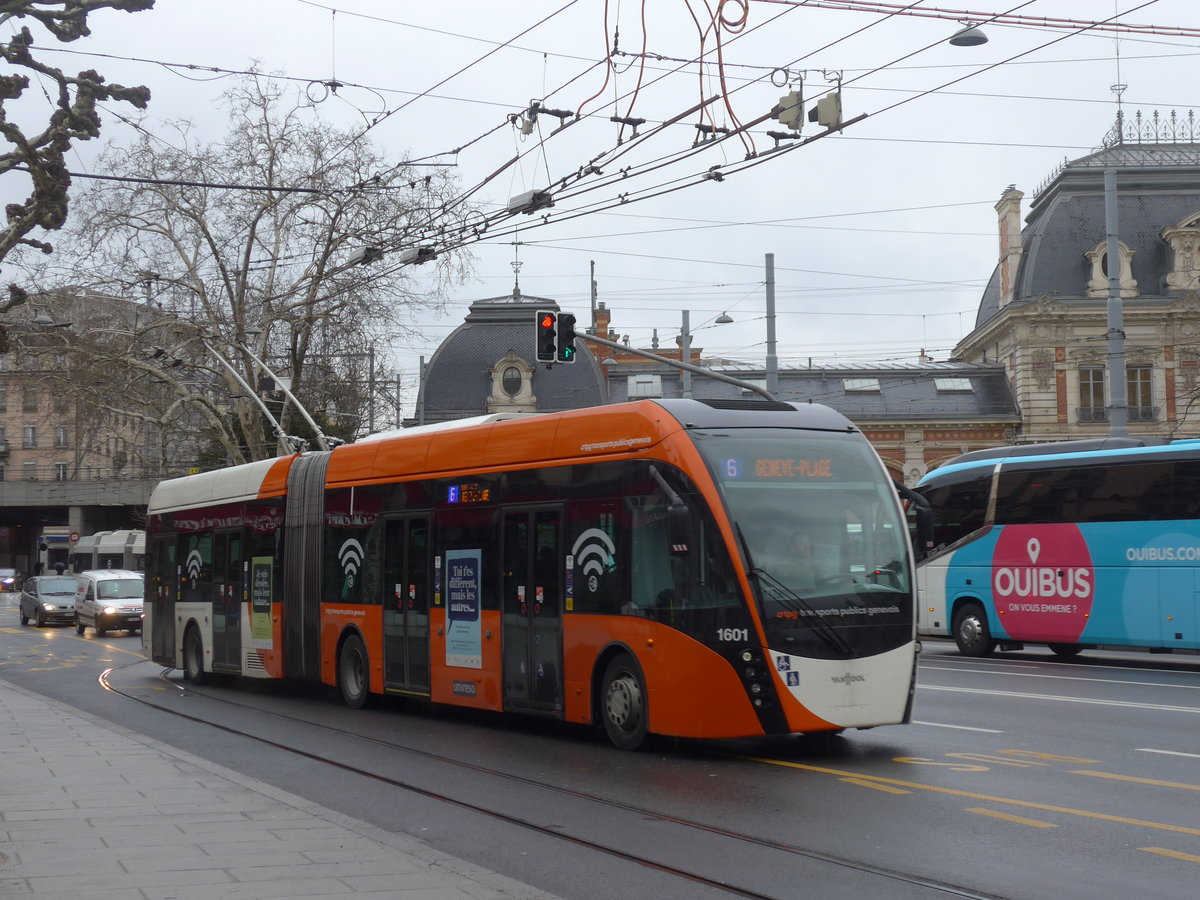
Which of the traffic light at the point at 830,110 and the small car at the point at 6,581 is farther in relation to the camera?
the small car at the point at 6,581

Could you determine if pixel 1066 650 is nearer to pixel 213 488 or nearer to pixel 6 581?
pixel 213 488

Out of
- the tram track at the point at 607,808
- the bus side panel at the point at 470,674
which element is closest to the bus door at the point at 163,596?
the tram track at the point at 607,808

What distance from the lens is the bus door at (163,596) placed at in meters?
23.4

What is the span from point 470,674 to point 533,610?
143 centimetres

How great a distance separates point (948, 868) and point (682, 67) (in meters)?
10.4

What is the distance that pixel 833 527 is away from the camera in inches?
475

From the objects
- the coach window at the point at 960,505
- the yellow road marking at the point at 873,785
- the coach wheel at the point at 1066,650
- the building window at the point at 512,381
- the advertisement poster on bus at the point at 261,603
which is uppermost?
the building window at the point at 512,381

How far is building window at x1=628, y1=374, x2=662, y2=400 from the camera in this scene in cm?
6091

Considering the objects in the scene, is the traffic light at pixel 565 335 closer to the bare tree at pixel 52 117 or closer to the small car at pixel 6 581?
the bare tree at pixel 52 117

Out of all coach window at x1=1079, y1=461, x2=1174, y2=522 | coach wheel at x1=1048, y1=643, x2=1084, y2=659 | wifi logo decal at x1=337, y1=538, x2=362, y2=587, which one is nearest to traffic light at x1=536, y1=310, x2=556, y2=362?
wifi logo decal at x1=337, y1=538, x2=362, y2=587

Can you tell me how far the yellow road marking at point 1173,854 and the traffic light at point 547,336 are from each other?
15.8 metres

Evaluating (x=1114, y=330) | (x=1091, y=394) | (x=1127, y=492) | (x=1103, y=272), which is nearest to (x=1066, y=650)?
(x=1127, y=492)

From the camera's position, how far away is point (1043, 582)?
23.0 metres

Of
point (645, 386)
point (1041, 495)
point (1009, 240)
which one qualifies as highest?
point (1009, 240)
